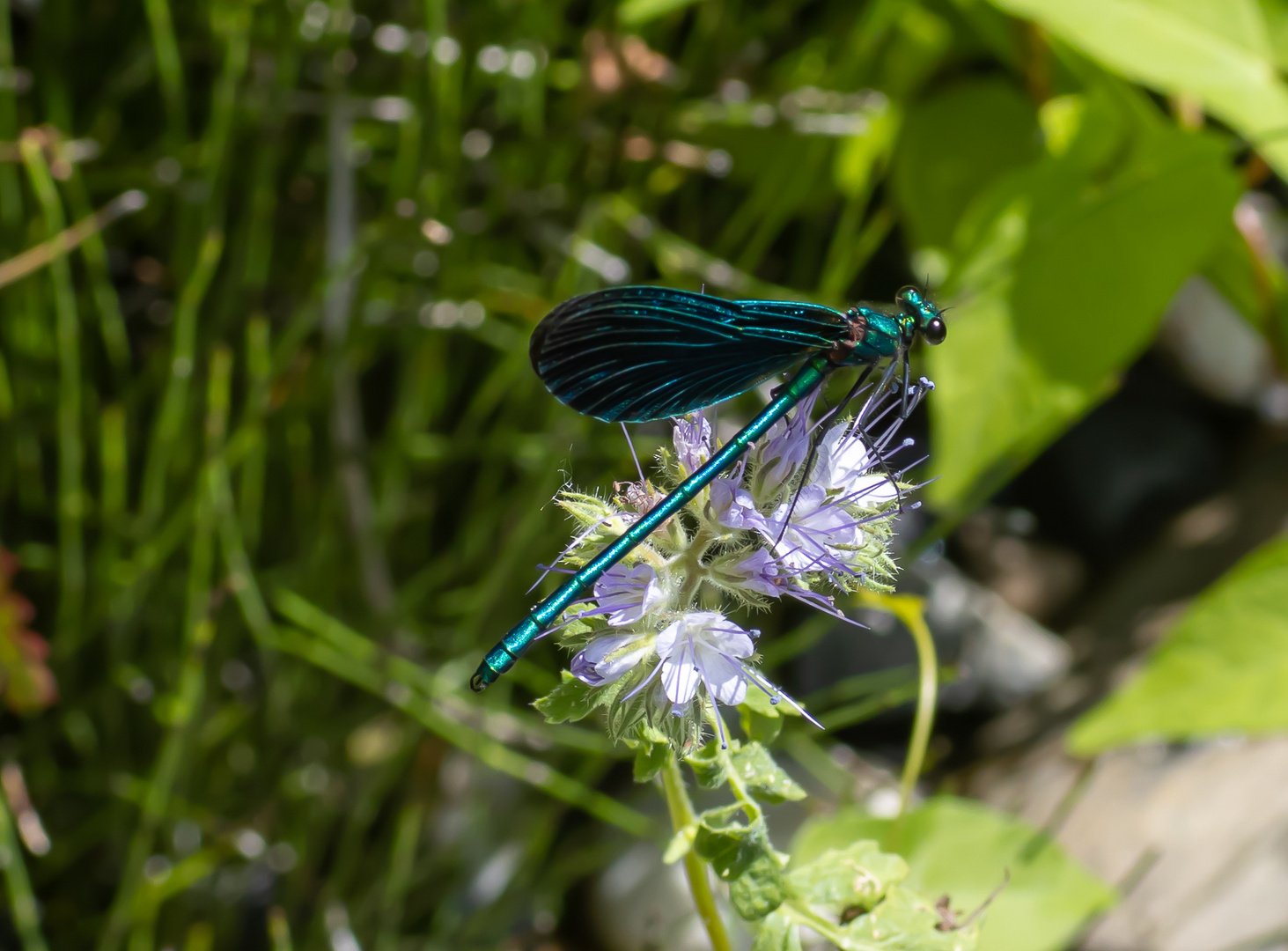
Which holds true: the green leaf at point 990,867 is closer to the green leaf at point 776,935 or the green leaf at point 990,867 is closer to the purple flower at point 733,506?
the green leaf at point 776,935

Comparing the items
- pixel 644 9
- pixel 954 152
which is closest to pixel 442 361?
pixel 644 9

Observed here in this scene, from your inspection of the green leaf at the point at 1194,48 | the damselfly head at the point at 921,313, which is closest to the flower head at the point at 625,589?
the damselfly head at the point at 921,313

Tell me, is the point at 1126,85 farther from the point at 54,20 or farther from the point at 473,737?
the point at 54,20

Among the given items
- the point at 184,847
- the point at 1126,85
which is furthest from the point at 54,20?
the point at 1126,85

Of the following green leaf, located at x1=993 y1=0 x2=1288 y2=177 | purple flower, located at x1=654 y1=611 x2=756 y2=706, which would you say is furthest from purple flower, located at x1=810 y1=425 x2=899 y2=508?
green leaf, located at x1=993 y1=0 x2=1288 y2=177

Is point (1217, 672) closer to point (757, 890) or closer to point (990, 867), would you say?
point (990, 867)
